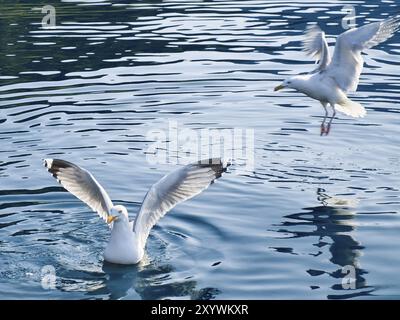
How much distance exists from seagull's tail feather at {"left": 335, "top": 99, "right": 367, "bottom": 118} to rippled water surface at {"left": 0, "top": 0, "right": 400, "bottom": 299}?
1.38 feet

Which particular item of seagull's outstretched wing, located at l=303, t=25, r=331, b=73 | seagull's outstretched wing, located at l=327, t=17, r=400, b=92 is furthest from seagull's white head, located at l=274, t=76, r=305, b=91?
seagull's outstretched wing, located at l=303, t=25, r=331, b=73

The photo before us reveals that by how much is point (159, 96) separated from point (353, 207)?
20.9ft

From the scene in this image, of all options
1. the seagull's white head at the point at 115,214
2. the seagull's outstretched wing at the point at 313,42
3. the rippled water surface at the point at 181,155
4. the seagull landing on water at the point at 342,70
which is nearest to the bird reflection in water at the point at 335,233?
the rippled water surface at the point at 181,155

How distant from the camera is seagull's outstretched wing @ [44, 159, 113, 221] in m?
11.0

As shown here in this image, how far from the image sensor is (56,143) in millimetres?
15344

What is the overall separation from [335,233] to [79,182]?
2.88 meters

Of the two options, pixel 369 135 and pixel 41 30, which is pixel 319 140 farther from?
pixel 41 30

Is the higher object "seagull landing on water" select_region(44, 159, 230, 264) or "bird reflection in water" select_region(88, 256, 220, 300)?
"seagull landing on water" select_region(44, 159, 230, 264)

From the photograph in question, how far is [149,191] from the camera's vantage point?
10852 millimetres

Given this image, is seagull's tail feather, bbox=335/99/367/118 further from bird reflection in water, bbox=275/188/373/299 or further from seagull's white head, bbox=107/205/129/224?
seagull's white head, bbox=107/205/129/224

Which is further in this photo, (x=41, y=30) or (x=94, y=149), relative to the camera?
(x=41, y=30)

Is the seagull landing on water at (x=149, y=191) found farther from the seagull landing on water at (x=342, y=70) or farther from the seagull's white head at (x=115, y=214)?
the seagull landing on water at (x=342, y=70)
